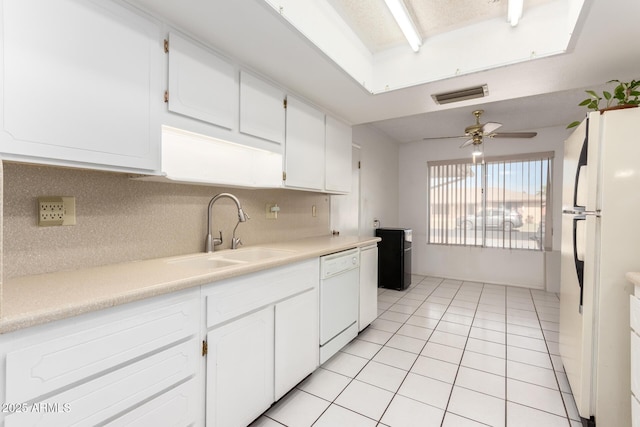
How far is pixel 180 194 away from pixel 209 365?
3.52 ft

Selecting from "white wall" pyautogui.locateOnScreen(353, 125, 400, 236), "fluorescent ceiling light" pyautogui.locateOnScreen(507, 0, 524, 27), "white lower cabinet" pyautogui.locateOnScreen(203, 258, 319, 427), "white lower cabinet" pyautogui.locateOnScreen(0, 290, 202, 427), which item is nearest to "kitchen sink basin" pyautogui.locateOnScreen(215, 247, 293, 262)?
"white lower cabinet" pyautogui.locateOnScreen(203, 258, 319, 427)

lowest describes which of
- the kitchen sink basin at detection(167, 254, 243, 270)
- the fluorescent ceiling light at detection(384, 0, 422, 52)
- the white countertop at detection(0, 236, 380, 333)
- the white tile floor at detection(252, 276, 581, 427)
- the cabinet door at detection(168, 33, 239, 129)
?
the white tile floor at detection(252, 276, 581, 427)

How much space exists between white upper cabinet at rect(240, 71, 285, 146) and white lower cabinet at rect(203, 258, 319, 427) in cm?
98

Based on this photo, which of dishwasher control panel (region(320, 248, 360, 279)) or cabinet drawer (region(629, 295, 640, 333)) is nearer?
cabinet drawer (region(629, 295, 640, 333))

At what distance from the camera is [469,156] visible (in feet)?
16.4

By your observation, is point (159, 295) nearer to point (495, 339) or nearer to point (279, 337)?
point (279, 337)

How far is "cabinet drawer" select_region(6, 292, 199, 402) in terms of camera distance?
818 millimetres

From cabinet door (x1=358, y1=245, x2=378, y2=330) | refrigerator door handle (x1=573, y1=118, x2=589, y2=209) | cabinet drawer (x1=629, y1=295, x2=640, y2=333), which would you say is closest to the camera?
cabinet drawer (x1=629, y1=295, x2=640, y2=333)

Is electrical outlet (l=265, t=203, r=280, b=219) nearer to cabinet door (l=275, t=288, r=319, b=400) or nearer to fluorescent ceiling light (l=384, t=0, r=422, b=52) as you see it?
cabinet door (l=275, t=288, r=319, b=400)

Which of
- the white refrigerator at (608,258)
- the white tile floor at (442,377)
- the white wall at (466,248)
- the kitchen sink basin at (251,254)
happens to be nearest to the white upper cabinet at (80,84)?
the kitchen sink basin at (251,254)

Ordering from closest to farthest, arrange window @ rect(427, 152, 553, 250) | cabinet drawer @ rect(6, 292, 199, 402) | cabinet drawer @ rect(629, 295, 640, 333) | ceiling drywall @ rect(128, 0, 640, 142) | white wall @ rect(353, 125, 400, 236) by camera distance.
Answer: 1. cabinet drawer @ rect(6, 292, 199, 402)
2. cabinet drawer @ rect(629, 295, 640, 333)
3. ceiling drywall @ rect(128, 0, 640, 142)
4. white wall @ rect(353, 125, 400, 236)
5. window @ rect(427, 152, 553, 250)

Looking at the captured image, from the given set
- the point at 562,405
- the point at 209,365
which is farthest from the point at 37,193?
the point at 562,405

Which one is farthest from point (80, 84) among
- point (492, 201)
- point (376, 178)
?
point (492, 201)

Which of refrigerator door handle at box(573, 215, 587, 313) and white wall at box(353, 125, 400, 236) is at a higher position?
white wall at box(353, 125, 400, 236)
